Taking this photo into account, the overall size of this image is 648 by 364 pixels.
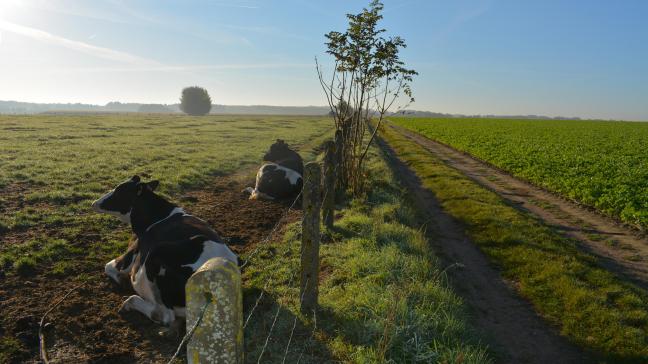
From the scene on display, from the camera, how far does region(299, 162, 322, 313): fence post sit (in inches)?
209

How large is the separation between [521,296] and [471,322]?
1.86 meters

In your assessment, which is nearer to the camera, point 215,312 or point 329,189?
point 215,312

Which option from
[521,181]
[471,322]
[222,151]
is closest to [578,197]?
[521,181]

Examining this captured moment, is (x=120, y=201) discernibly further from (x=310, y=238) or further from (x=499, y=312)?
(x=499, y=312)

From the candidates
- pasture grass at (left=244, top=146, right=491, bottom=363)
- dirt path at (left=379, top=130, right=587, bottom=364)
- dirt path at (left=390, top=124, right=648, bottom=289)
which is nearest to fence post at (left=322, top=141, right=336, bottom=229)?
pasture grass at (left=244, top=146, right=491, bottom=363)

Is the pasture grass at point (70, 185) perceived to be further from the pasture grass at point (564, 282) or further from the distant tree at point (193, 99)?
the distant tree at point (193, 99)

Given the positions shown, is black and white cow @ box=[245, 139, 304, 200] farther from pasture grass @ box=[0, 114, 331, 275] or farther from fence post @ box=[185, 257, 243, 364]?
fence post @ box=[185, 257, 243, 364]

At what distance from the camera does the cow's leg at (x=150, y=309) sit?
18.0ft

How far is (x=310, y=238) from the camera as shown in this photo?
531 cm

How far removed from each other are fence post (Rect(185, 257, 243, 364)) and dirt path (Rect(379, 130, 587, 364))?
4.49 meters

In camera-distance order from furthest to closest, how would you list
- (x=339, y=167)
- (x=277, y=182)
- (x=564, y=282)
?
1. (x=277, y=182)
2. (x=339, y=167)
3. (x=564, y=282)

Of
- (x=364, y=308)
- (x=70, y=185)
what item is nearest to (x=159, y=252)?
(x=364, y=308)

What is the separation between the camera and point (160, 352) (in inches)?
197

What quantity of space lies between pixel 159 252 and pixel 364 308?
2925mm
